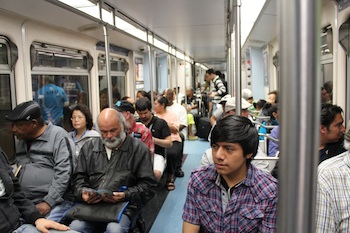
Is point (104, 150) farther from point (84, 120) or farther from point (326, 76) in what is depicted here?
point (326, 76)

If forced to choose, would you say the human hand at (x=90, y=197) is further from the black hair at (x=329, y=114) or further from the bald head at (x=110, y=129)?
the black hair at (x=329, y=114)

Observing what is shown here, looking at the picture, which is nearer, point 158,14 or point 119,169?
point 119,169

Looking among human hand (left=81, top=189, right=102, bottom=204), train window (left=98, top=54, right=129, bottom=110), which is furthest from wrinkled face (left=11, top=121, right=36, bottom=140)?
train window (left=98, top=54, right=129, bottom=110)

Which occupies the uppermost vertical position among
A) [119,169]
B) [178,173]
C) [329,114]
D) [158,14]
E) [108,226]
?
[158,14]

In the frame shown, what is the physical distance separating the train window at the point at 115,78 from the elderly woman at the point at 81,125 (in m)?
2.56

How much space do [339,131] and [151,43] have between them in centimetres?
464

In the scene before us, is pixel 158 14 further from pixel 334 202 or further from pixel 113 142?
pixel 334 202

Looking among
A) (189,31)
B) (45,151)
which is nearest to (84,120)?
(45,151)

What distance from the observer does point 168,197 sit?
4359mm

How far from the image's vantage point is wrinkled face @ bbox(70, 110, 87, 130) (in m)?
3.43

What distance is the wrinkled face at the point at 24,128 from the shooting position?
8.53ft

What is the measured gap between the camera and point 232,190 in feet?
5.42

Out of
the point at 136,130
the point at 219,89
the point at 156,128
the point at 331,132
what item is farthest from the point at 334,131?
the point at 219,89

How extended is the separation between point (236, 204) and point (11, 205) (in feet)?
5.24
